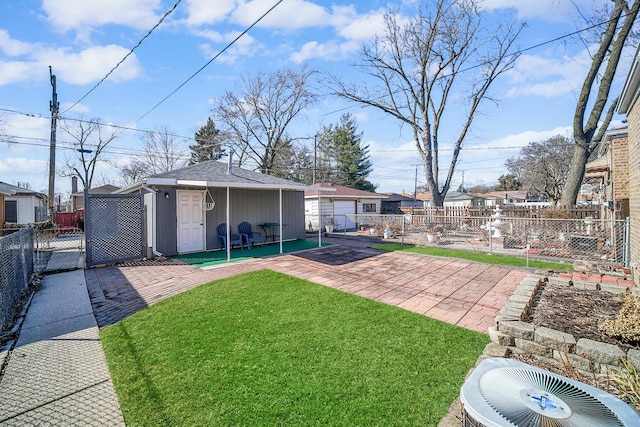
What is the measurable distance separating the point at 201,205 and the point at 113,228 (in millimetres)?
2503

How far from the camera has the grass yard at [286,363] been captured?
7.74 ft

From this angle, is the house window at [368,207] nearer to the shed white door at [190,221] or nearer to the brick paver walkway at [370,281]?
the brick paver walkway at [370,281]

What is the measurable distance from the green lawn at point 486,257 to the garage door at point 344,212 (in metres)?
7.99

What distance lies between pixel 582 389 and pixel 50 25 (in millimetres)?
11658

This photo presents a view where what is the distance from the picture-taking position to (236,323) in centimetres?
409

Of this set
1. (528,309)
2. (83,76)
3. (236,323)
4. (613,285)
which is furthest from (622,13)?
(83,76)

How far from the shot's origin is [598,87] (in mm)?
11383

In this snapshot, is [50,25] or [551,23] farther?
[551,23]

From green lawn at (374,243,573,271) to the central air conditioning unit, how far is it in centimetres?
666

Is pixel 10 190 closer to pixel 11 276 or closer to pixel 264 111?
pixel 11 276

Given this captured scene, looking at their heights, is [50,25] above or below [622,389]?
above

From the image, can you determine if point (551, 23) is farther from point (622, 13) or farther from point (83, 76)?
point (83, 76)

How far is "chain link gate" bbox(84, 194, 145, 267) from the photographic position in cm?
782

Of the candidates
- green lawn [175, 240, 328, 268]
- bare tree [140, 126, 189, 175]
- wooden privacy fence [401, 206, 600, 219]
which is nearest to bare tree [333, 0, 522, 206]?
wooden privacy fence [401, 206, 600, 219]
